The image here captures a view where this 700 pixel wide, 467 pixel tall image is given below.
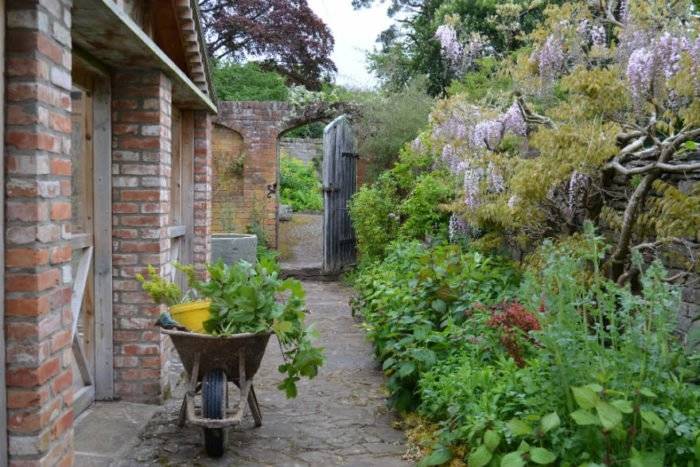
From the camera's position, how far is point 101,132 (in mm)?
4719

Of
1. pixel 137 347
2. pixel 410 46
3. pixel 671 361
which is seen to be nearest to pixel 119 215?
pixel 137 347

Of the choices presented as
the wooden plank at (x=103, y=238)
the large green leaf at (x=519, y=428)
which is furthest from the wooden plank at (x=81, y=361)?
the large green leaf at (x=519, y=428)

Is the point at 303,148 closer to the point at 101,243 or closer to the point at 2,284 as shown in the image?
the point at 101,243

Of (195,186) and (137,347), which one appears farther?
(195,186)

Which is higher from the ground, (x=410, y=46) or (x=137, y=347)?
(x=410, y=46)

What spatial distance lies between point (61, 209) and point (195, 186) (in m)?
3.96

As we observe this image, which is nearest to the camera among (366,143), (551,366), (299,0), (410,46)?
(551,366)

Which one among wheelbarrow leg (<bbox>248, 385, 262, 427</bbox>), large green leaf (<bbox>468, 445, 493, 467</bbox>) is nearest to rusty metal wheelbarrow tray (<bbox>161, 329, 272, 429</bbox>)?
wheelbarrow leg (<bbox>248, 385, 262, 427</bbox>)

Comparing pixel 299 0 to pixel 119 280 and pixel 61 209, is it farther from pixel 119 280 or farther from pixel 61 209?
pixel 61 209

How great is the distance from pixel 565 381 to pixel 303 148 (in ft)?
63.1

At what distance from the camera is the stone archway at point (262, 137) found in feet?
41.4

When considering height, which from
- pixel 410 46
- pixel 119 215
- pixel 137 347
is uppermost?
pixel 410 46

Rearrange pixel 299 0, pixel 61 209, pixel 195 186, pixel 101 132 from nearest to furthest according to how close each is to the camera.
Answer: pixel 61 209
pixel 101 132
pixel 195 186
pixel 299 0

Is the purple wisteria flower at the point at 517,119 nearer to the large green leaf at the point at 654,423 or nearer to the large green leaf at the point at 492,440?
the large green leaf at the point at 492,440
